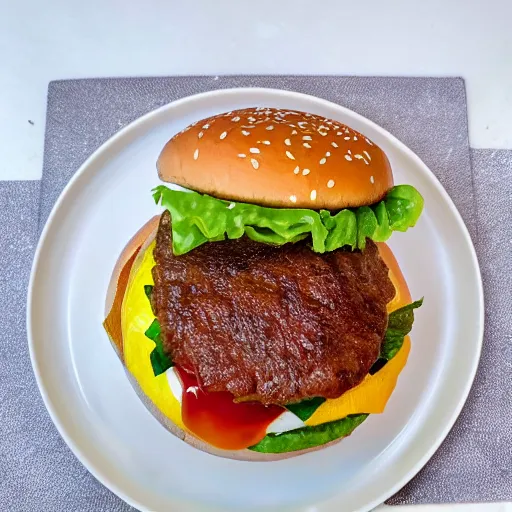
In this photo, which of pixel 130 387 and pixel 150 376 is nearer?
pixel 150 376

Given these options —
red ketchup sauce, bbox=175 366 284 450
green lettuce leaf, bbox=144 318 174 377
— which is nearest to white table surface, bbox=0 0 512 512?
green lettuce leaf, bbox=144 318 174 377

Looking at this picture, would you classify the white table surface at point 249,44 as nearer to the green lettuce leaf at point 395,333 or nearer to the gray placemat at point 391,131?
the gray placemat at point 391,131

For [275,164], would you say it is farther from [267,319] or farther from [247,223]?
[267,319]

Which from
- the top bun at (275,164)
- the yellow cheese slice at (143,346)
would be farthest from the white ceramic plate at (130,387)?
the top bun at (275,164)

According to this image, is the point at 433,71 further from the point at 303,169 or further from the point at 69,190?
the point at 69,190

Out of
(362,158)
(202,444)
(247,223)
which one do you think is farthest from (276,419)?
(362,158)

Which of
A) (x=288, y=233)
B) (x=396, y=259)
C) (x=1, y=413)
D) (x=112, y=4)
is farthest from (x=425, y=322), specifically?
(x=112, y=4)

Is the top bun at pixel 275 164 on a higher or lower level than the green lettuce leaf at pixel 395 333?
higher
